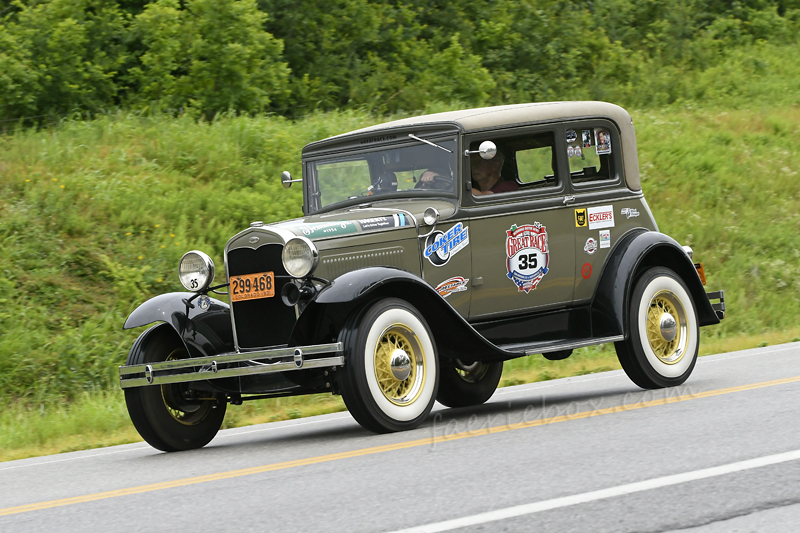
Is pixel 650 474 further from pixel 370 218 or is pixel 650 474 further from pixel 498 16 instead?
pixel 498 16

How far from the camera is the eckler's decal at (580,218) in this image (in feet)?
26.6

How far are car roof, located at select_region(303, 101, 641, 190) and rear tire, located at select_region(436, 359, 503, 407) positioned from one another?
1946 mm

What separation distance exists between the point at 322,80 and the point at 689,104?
29.2 feet

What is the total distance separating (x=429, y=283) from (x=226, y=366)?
158 cm

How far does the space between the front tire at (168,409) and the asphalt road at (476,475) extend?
152 millimetres

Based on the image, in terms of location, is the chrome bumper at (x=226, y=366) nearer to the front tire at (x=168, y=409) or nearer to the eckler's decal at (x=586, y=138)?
the front tire at (x=168, y=409)

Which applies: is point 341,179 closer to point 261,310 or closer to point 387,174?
point 387,174

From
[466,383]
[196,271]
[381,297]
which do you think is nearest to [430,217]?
[381,297]

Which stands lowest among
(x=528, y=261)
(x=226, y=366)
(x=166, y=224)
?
(x=226, y=366)

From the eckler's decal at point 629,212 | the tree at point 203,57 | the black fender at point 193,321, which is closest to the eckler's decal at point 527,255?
the eckler's decal at point 629,212

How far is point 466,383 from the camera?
8.55 metres

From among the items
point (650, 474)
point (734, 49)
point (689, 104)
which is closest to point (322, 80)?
point (689, 104)

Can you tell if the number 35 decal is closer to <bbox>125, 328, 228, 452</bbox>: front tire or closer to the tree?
<bbox>125, 328, 228, 452</bbox>: front tire

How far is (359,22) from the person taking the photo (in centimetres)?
2464
